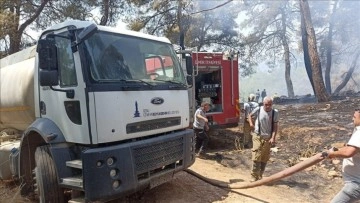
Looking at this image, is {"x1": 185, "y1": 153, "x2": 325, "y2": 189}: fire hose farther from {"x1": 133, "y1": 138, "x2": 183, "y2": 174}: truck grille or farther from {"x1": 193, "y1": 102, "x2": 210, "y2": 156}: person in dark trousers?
{"x1": 193, "y1": 102, "x2": 210, "y2": 156}: person in dark trousers

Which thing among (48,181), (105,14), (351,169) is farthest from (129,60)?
(105,14)

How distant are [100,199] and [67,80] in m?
1.45

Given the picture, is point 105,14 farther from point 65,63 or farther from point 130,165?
point 130,165

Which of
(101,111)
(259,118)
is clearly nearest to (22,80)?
(101,111)

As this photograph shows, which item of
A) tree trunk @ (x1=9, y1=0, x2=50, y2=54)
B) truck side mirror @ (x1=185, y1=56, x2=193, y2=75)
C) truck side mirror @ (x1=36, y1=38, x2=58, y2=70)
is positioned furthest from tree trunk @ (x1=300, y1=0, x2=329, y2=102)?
truck side mirror @ (x1=36, y1=38, x2=58, y2=70)

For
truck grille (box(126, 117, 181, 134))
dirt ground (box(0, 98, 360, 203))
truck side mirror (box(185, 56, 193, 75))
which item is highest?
truck side mirror (box(185, 56, 193, 75))

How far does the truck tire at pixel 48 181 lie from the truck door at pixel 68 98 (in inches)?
16.2

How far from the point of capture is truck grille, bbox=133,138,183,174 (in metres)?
4.13

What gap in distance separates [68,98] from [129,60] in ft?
2.87

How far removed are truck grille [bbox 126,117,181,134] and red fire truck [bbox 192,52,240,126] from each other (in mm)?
4878

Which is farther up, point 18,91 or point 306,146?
point 18,91

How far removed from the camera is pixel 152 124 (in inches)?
172

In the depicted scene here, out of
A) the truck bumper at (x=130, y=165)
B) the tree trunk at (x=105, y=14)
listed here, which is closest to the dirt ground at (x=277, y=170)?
the truck bumper at (x=130, y=165)

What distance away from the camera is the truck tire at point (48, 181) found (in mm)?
4160
